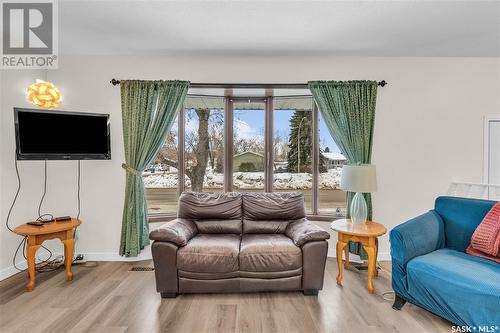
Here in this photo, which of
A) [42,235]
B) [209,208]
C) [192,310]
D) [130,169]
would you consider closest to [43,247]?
[42,235]

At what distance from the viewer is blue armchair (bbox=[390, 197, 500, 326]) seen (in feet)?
6.07

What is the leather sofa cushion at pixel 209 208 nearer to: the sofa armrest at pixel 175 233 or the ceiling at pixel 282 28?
the sofa armrest at pixel 175 233

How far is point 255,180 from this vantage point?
3984 millimetres

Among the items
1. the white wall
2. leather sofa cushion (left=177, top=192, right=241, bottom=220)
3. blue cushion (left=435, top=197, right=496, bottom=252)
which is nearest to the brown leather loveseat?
leather sofa cushion (left=177, top=192, right=241, bottom=220)

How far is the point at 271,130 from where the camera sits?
3889 mm

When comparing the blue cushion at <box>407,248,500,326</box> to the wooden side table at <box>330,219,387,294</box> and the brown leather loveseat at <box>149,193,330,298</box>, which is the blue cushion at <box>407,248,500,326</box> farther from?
the brown leather loveseat at <box>149,193,330,298</box>

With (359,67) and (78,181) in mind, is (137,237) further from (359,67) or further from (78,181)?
(359,67)

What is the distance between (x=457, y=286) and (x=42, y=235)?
12.2 ft

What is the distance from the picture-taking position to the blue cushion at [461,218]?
8.12ft

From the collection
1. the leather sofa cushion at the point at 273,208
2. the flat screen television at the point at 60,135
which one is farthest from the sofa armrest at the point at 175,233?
the flat screen television at the point at 60,135

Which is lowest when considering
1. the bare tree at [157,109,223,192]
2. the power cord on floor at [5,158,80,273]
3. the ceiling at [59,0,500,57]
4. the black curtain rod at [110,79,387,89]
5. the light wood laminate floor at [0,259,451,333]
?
the light wood laminate floor at [0,259,451,333]

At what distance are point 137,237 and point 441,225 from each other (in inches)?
134

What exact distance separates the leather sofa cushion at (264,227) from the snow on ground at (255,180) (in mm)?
918

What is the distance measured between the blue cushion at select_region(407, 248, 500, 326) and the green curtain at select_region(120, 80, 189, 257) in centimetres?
301
